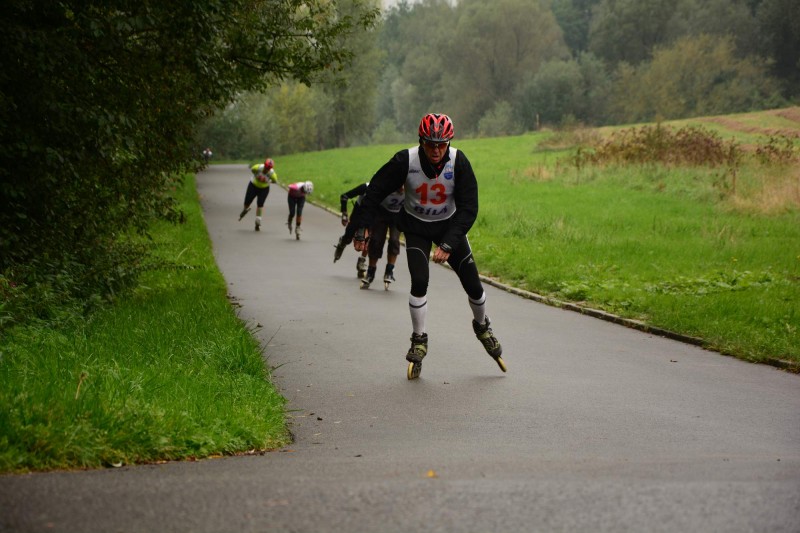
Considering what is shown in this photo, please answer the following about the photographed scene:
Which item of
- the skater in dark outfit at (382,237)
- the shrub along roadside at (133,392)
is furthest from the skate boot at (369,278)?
the shrub along roadside at (133,392)

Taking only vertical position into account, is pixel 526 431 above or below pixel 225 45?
below

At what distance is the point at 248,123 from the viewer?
240 feet

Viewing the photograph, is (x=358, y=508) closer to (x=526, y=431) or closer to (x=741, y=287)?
(x=526, y=431)

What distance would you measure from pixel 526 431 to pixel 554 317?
19.2 ft

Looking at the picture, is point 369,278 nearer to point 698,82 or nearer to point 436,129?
point 436,129

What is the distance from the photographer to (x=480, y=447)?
5.79 metres

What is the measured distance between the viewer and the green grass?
36.7 feet

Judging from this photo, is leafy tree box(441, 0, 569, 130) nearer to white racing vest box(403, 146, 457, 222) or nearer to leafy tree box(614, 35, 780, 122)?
leafy tree box(614, 35, 780, 122)

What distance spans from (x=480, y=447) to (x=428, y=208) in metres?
2.90

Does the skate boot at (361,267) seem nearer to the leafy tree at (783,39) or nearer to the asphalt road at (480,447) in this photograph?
the asphalt road at (480,447)

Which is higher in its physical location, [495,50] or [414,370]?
[495,50]

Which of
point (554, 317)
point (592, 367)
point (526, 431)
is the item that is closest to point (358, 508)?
point (526, 431)

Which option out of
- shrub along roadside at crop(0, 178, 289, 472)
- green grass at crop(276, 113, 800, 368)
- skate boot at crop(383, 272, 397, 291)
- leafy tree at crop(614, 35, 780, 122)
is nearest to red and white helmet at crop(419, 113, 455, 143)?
shrub along roadside at crop(0, 178, 289, 472)

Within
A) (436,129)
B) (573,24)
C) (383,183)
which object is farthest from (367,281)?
(573,24)
